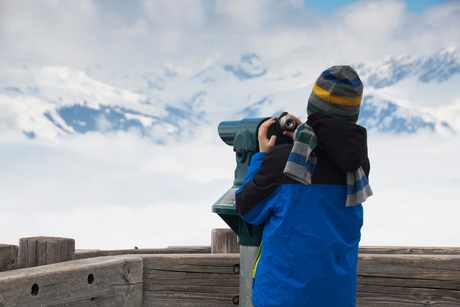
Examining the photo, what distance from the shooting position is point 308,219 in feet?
5.28

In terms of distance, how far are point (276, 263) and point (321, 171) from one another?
1.34ft

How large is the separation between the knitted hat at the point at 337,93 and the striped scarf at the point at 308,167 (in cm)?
12

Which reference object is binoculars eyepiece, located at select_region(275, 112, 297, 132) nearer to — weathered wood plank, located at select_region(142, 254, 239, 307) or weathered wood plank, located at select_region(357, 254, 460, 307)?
weathered wood plank, located at select_region(142, 254, 239, 307)

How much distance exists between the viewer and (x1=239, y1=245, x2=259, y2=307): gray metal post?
6.80 feet

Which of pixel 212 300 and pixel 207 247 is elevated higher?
pixel 207 247

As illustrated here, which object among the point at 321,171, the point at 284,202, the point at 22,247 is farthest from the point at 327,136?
the point at 22,247

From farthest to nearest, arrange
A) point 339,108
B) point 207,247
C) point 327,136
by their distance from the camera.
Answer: point 207,247 → point 339,108 → point 327,136

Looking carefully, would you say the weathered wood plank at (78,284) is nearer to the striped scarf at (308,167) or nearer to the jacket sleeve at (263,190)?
the jacket sleeve at (263,190)

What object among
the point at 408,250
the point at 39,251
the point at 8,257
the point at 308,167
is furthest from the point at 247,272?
the point at 408,250

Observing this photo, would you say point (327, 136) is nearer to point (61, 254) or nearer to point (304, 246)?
point (304, 246)

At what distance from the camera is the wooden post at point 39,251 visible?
2.33 m

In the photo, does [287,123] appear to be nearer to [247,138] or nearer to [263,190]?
[247,138]

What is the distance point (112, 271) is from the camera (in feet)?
7.66

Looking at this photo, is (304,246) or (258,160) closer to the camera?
(304,246)
